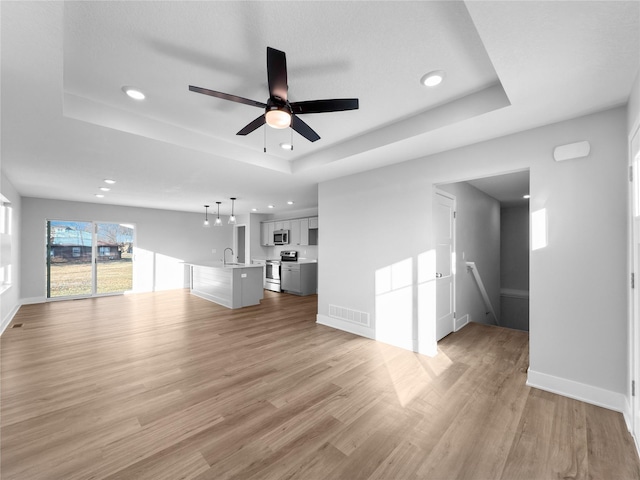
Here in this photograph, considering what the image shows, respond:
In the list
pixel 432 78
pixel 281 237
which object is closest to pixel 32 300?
pixel 281 237

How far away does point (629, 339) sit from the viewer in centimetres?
210

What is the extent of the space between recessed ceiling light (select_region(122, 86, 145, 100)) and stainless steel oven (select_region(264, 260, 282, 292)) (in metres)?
6.15

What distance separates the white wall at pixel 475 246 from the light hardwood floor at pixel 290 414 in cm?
108

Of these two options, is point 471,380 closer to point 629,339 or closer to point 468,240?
point 629,339

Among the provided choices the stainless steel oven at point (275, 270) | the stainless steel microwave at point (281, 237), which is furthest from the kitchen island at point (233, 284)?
the stainless steel microwave at point (281, 237)

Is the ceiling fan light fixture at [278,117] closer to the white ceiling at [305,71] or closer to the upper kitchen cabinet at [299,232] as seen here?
the white ceiling at [305,71]

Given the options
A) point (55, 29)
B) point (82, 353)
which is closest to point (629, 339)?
point (55, 29)

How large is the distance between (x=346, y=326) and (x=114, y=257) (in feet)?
22.5

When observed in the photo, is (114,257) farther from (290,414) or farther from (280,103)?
(280,103)

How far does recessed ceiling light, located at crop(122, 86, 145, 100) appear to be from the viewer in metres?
2.24

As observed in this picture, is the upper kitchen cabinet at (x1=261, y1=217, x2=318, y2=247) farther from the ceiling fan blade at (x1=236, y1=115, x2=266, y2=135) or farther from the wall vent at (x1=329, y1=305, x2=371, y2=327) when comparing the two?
the ceiling fan blade at (x1=236, y1=115, x2=266, y2=135)

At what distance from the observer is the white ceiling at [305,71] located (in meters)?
1.47

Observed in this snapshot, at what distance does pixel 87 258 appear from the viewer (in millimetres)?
7023

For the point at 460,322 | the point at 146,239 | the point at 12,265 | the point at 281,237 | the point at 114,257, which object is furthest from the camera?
the point at 281,237
